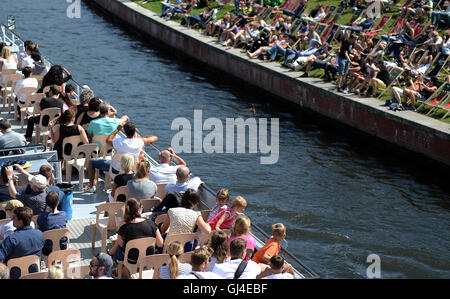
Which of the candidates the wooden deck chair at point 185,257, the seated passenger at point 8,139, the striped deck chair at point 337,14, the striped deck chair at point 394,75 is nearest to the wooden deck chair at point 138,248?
the wooden deck chair at point 185,257

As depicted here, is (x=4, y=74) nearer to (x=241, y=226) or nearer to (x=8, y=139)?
(x=8, y=139)

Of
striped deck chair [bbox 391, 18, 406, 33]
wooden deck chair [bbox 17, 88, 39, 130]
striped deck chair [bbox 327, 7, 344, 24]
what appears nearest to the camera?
wooden deck chair [bbox 17, 88, 39, 130]

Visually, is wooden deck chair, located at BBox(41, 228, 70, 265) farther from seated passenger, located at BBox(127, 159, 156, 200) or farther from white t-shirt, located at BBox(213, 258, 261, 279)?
white t-shirt, located at BBox(213, 258, 261, 279)

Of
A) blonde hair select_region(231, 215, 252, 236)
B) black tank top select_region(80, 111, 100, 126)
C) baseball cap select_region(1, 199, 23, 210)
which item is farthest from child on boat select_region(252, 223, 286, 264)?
black tank top select_region(80, 111, 100, 126)

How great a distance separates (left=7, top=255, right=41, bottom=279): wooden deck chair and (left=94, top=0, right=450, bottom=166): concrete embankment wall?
11.5 m

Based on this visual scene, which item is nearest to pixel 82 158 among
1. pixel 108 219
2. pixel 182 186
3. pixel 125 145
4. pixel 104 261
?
pixel 125 145

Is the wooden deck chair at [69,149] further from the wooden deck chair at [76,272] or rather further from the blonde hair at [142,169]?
the wooden deck chair at [76,272]

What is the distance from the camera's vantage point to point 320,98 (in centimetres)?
2195

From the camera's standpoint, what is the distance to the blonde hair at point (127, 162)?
411 inches

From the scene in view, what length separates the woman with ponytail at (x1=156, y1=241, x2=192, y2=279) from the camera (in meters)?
7.59

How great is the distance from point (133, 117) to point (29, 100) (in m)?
7.72

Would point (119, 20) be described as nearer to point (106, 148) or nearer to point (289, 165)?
point (289, 165)

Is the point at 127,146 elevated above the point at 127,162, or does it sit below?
below

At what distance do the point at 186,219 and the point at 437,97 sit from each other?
11.6 m
